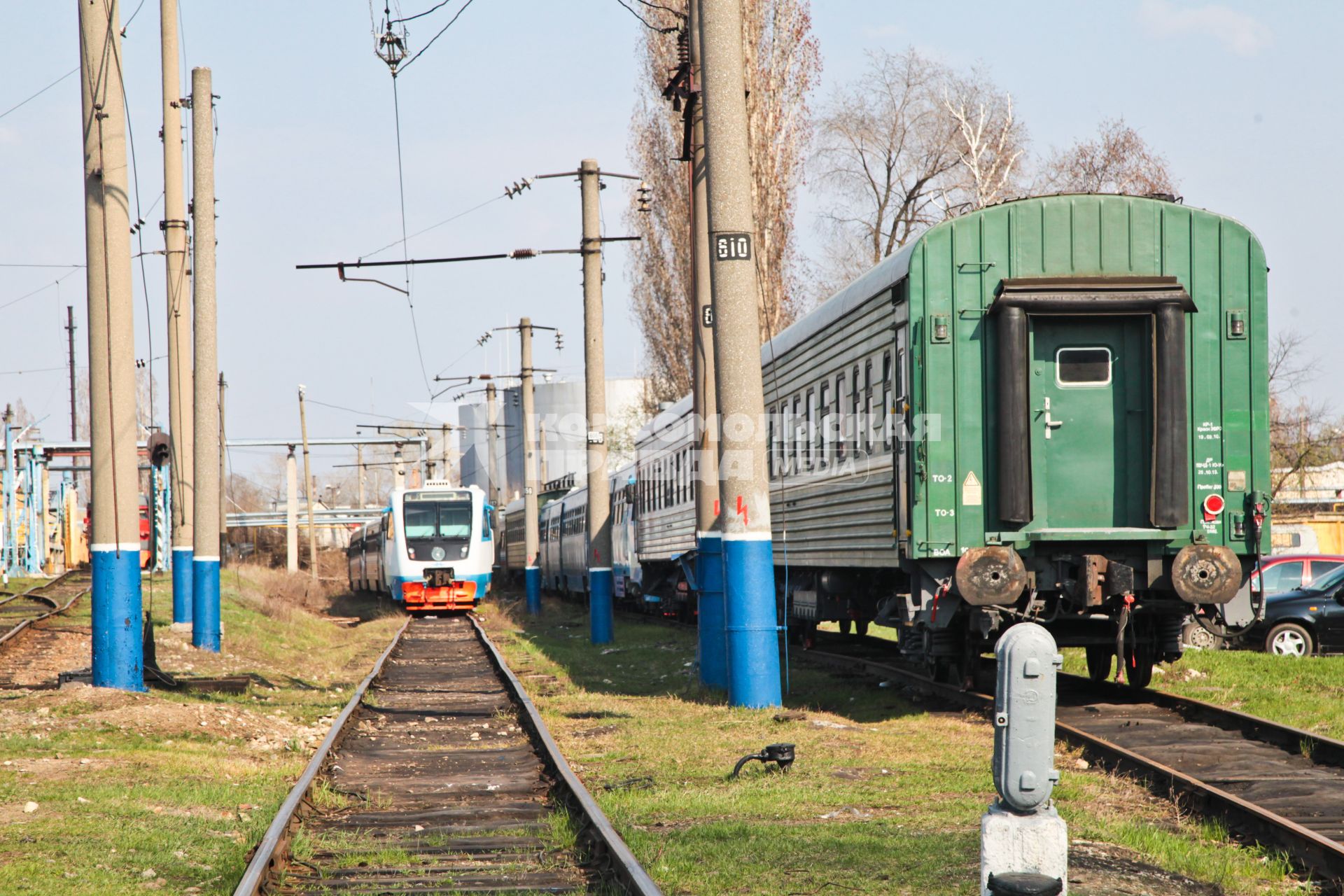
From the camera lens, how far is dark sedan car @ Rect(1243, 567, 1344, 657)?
1794 centimetres

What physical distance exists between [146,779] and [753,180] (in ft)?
102

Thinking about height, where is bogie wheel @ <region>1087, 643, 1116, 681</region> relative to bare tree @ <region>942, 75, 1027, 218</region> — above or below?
below

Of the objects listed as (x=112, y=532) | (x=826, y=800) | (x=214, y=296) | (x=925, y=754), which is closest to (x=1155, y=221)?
(x=925, y=754)

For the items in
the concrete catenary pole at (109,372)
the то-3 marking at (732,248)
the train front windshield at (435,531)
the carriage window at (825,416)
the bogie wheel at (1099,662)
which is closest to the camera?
the то-3 marking at (732,248)

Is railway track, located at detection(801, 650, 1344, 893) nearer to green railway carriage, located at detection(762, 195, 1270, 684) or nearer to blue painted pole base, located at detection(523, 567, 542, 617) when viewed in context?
green railway carriage, located at detection(762, 195, 1270, 684)

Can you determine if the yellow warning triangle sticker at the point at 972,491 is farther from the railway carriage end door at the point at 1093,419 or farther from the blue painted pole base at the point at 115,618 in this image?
the blue painted pole base at the point at 115,618

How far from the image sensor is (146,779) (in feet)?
32.5

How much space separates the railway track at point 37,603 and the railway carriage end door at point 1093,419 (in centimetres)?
1255

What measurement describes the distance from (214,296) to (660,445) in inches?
342

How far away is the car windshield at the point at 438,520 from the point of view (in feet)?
112

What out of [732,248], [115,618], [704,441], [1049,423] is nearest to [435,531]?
[704,441]

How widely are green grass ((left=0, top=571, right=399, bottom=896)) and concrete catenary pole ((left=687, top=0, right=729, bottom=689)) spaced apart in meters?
3.80

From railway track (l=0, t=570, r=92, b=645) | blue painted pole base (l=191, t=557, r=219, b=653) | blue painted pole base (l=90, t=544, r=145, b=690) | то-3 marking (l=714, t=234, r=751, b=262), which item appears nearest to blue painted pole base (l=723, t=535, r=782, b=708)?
то-3 marking (l=714, t=234, r=751, b=262)

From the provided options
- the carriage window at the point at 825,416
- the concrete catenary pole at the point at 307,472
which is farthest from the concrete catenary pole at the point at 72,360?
the carriage window at the point at 825,416
